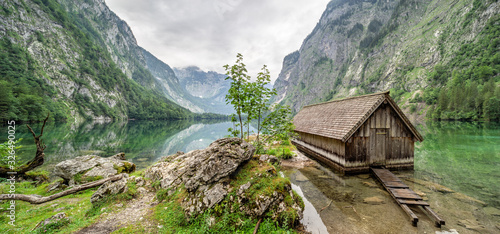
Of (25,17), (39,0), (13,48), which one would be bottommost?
(13,48)

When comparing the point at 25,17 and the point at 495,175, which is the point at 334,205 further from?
the point at 25,17

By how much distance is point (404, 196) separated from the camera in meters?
9.40

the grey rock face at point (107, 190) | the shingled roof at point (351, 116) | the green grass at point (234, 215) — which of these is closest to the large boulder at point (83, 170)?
the grey rock face at point (107, 190)

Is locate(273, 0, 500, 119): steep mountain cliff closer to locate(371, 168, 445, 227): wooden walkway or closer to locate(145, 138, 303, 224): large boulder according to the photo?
locate(371, 168, 445, 227): wooden walkway

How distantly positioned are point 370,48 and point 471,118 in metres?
137

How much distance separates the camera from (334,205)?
30.8 ft

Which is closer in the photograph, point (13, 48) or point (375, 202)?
point (375, 202)

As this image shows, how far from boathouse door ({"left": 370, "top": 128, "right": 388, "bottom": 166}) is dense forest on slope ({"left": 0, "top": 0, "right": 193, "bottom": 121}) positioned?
91.2 m

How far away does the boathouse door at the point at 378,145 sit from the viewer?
47.2ft

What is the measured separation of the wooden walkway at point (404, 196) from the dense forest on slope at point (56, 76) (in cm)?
9156

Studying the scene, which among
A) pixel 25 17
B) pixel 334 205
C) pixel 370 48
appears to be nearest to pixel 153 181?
pixel 334 205

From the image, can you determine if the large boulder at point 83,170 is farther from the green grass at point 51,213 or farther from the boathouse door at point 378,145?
the boathouse door at point 378,145

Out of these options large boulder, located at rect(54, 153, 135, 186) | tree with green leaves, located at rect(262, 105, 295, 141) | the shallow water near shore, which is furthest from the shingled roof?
large boulder, located at rect(54, 153, 135, 186)

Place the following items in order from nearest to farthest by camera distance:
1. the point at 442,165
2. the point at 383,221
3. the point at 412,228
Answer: the point at 412,228, the point at 383,221, the point at 442,165
